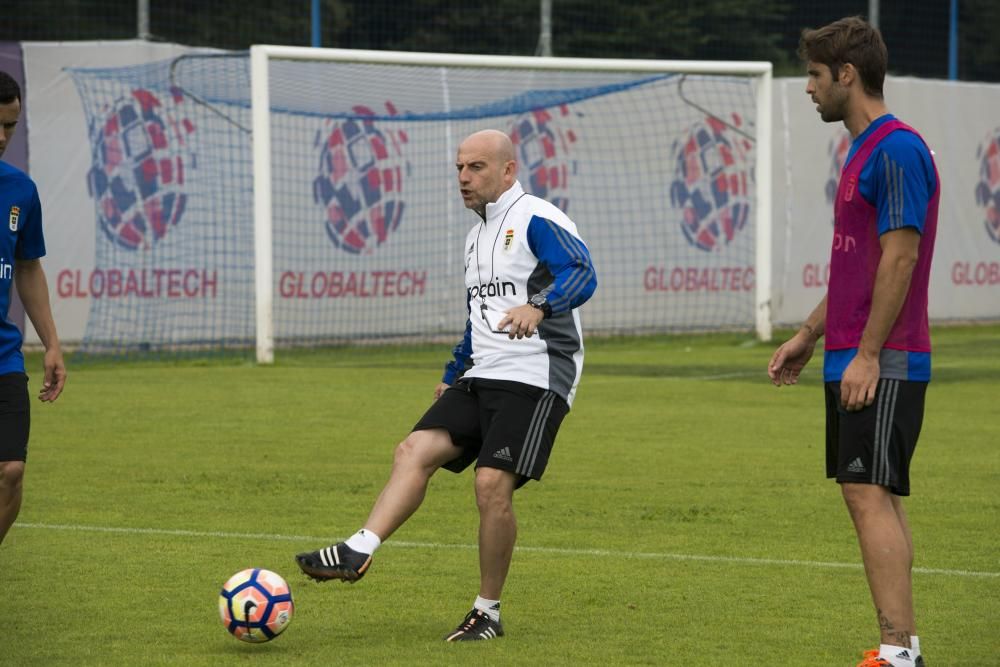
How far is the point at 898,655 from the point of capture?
17.1ft

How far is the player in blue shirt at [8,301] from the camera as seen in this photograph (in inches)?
239

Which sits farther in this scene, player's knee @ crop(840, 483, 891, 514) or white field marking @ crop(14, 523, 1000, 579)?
white field marking @ crop(14, 523, 1000, 579)

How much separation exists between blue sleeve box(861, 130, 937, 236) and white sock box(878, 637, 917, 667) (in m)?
1.28

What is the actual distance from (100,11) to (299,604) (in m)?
20.7

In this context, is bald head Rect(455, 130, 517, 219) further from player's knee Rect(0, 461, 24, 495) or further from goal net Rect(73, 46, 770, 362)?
goal net Rect(73, 46, 770, 362)

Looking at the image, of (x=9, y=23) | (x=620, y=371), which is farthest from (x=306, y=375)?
(x=9, y=23)

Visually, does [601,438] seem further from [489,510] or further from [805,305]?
[805,305]

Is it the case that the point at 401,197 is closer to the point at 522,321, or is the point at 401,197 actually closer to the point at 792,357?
the point at 522,321

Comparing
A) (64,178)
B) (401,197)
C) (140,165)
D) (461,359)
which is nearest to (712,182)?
(401,197)

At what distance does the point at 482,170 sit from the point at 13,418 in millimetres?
1918

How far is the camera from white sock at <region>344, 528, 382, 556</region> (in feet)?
19.0

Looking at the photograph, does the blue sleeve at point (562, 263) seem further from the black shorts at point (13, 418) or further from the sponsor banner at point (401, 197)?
the sponsor banner at point (401, 197)

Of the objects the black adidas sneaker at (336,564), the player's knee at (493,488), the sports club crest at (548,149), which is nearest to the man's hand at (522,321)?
the player's knee at (493,488)

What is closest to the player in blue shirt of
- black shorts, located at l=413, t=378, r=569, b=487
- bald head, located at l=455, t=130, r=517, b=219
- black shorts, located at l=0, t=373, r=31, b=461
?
black shorts, located at l=0, t=373, r=31, b=461
